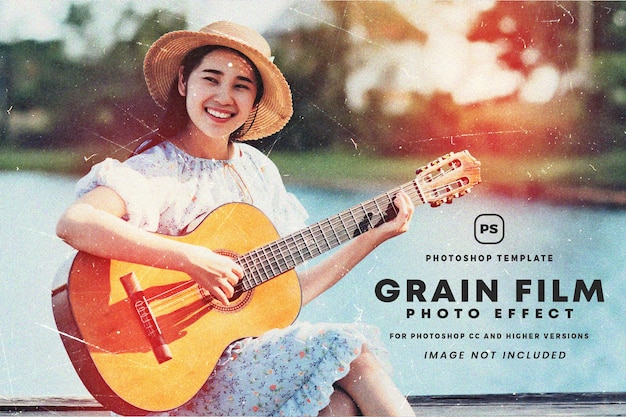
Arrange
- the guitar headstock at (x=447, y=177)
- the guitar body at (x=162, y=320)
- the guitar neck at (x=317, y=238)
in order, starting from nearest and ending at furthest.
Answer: the guitar body at (x=162, y=320), the guitar neck at (x=317, y=238), the guitar headstock at (x=447, y=177)

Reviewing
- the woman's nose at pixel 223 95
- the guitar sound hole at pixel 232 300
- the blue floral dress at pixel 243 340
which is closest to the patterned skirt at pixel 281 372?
the blue floral dress at pixel 243 340

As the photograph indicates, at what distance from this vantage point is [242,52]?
2.21 m

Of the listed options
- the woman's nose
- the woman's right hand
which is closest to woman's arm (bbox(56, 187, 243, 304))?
the woman's right hand

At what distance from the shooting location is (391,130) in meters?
2.30

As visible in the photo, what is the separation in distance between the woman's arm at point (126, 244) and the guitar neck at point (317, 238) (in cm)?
9

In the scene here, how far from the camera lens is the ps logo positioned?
2.35 m

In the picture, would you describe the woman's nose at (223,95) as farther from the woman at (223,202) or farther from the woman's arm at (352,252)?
the woman's arm at (352,252)

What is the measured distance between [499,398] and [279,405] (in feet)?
2.38

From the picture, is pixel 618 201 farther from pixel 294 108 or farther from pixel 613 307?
pixel 294 108

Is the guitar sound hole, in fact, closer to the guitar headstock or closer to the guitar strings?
the guitar strings

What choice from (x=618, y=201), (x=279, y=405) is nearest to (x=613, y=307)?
(x=618, y=201)

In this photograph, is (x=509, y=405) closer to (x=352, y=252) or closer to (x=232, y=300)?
(x=352, y=252)

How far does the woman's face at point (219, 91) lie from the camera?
7.23 feet

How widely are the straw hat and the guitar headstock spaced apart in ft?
1.50
